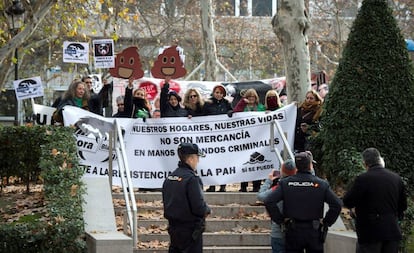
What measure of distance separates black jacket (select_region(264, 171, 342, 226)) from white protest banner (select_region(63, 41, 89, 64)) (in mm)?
13519

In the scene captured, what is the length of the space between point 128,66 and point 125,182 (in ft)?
13.8

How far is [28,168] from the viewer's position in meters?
14.6

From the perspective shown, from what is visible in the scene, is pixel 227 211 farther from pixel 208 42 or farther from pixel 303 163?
pixel 208 42

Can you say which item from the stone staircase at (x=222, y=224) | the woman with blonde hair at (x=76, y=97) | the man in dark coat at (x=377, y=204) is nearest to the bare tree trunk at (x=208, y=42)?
the woman with blonde hair at (x=76, y=97)

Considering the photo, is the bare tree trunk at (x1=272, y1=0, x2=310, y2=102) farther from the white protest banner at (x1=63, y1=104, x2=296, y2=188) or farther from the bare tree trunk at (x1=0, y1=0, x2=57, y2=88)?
the bare tree trunk at (x1=0, y1=0, x2=57, y2=88)

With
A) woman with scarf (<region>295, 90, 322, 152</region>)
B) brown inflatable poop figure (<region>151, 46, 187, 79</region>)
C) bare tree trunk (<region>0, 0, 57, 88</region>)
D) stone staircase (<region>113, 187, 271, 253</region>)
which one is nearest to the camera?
stone staircase (<region>113, 187, 271, 253</region>)

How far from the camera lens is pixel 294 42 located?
749 inches

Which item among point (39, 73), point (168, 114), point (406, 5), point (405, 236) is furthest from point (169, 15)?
point (405, 236)

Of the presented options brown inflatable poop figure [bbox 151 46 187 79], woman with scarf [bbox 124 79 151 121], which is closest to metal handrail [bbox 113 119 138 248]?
woman with scarf [bbox 124 79 151 121]

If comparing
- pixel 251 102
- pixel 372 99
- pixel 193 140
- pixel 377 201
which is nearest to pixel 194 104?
pixel 193 140

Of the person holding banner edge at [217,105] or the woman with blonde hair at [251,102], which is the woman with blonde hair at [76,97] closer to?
the person holding banner edge at [217,105]

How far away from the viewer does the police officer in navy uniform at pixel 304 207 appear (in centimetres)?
988

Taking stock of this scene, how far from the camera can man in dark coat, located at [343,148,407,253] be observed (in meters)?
10.5

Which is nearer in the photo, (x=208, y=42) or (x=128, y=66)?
(x=128, y=66)
